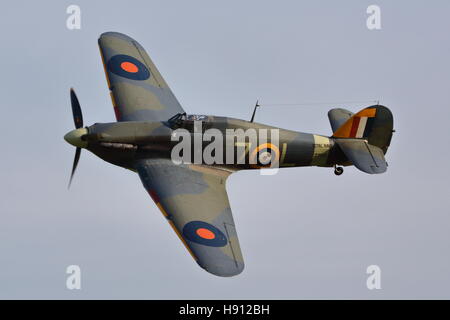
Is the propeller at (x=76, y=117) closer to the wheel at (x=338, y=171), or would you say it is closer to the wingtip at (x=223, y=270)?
the wingtip at (x=223, y=270)

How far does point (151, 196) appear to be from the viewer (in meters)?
27.1

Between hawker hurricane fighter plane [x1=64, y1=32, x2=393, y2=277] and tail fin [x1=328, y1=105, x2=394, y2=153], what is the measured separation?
0.10ft

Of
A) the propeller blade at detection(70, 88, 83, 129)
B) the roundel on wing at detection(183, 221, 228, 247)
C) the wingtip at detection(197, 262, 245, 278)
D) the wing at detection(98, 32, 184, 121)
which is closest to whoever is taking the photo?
the wingtip at detection(197, 262, 245, 278)

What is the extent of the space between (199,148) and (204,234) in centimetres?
361

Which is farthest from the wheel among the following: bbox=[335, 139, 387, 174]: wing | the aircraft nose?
the aircraft nose

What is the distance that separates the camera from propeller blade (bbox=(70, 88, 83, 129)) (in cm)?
2861

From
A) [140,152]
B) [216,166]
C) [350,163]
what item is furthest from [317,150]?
[140,152]

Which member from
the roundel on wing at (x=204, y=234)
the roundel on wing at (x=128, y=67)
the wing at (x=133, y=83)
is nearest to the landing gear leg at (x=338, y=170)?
the wing at (x=133, y=83)

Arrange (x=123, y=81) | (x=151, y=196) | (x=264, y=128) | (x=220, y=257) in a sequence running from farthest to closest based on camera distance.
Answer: (x=123, y=81) < (x=264, y=128) < (x=151, y=196) < (x=220, y=257)

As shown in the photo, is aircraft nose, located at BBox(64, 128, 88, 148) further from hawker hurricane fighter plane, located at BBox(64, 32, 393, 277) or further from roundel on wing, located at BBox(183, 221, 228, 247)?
roundel on wing, located at BBox(183, 221, 228, 247)

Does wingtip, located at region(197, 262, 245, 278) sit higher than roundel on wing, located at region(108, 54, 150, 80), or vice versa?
roundel on wing, located at region(108, 54, 150, 80)

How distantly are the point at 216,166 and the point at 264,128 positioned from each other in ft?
6.16

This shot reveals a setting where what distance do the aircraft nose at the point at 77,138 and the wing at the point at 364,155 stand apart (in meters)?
7.71

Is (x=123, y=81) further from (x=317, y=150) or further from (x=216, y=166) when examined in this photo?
(x=317, y=150)
